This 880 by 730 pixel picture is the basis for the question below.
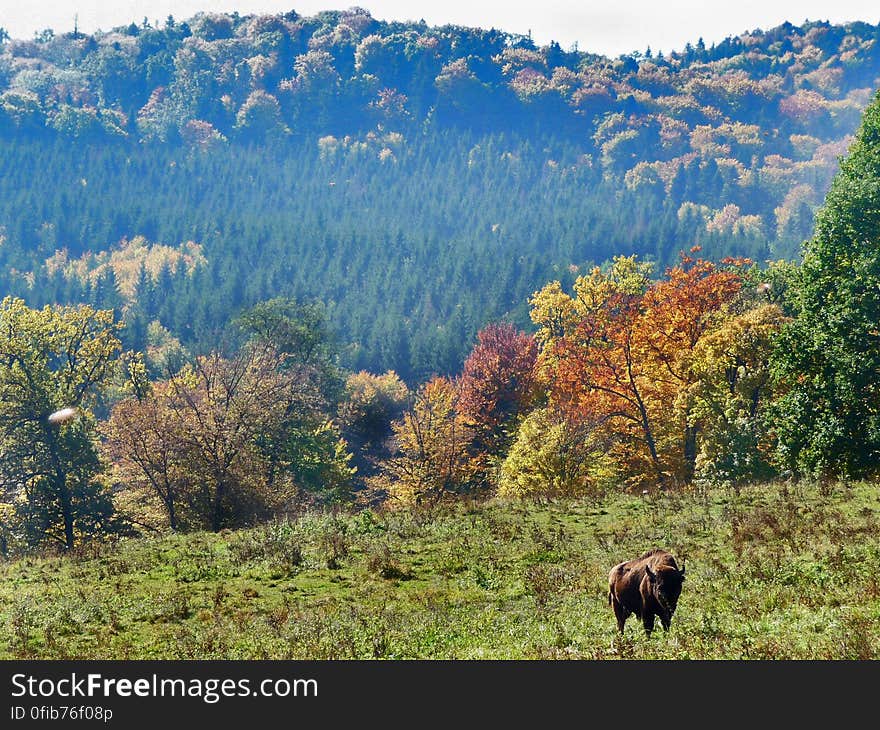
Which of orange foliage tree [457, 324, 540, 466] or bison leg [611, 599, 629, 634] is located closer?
bison leg [611, 599, 629, 634]

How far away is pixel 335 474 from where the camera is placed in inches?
2491

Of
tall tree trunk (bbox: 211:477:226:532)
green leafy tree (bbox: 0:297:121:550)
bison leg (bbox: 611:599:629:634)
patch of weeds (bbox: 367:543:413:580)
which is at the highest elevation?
green leafy tree (bbox: 0:297:121:550)

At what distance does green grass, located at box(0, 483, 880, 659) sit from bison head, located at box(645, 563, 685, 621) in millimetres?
486

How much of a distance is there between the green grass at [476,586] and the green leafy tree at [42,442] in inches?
745

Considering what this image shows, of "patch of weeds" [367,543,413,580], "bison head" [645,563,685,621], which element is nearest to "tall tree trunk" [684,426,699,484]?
"patch of weeds" [367,543,413,580]

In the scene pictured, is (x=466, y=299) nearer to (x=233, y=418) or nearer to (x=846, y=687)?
(x=233, y=418)

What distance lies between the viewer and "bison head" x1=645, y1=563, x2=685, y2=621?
1272cm

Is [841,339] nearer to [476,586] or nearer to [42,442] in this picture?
[476,586]

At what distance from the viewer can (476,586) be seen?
18.6 metres

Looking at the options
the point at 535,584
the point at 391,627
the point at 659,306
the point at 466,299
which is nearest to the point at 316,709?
the point at 391,627

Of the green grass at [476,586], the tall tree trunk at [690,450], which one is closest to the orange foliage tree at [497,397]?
the tall tree trunk at [690,450]

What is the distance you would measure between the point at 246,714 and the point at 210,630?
6.06 m

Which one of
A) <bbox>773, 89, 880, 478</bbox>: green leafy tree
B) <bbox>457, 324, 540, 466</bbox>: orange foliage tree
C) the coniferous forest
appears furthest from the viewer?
<bbox>457, 324, 540, 466</bbox>: orange foliage tree

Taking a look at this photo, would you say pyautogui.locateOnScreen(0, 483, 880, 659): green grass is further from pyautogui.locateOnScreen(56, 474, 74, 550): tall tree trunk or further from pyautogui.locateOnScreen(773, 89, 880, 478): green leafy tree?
pyautogui.locateOnScreen(56, 474, 74, 550): tall tree trunk
